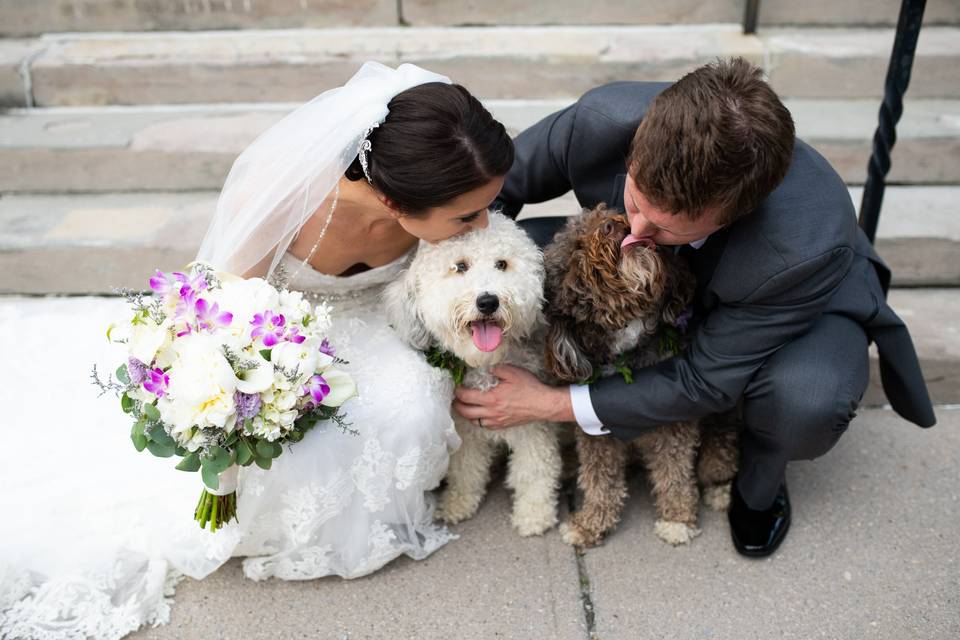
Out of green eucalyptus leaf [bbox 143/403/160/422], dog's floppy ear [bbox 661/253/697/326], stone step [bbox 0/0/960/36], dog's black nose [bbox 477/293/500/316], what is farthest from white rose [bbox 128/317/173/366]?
stone step [bbox 0/0/960/36]

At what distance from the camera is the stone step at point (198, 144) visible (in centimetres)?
429

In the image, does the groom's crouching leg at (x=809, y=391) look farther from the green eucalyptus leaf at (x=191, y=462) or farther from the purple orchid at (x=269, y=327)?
the green eucalyptus leaf at (x=191, y=462)

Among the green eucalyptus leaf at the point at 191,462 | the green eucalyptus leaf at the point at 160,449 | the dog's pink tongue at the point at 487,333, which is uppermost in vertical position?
the dog's pink tongue at the point at 487,333

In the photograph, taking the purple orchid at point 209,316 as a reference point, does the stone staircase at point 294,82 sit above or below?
below

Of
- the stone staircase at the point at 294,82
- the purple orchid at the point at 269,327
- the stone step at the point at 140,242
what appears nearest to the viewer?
the purple orchid at the point at 269,327

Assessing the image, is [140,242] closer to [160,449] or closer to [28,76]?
[28,76]

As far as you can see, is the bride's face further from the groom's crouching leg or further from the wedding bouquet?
the groom's crouching leg

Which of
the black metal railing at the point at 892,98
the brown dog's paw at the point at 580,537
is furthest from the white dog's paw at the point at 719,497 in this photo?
the black metal railing at the point at 892,98

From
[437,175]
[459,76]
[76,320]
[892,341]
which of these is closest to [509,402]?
[437,175]

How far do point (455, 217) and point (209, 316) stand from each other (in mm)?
765

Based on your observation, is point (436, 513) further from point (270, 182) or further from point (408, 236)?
point (270, 182)

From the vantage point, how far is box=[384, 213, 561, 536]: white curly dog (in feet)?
7.83

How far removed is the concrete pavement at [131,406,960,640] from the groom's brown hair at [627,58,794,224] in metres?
1.32

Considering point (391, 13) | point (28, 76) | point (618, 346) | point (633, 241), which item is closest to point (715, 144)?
point (633, 241)
